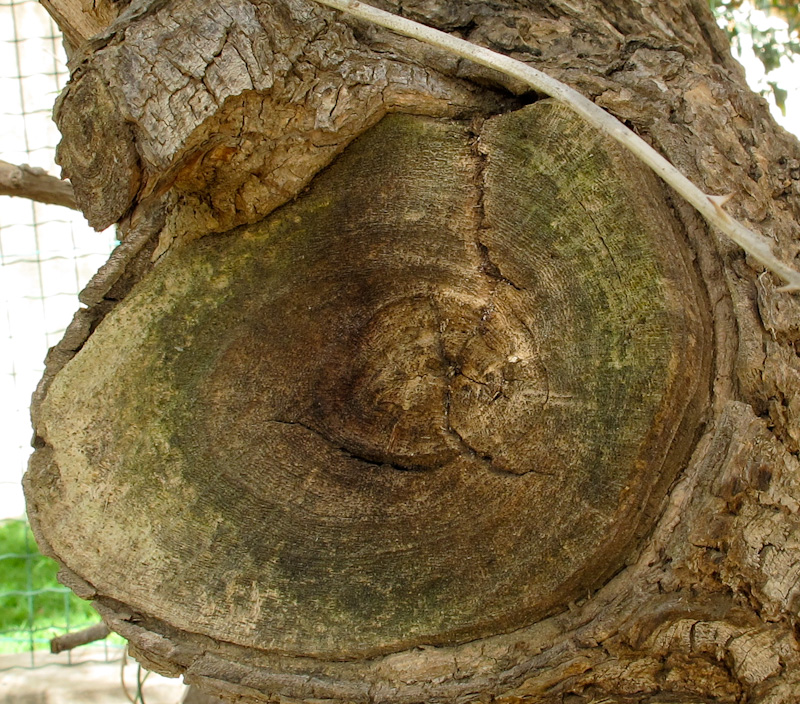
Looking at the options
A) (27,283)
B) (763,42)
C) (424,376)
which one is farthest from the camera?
(27,283)

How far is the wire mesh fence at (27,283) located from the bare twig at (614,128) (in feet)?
8.42

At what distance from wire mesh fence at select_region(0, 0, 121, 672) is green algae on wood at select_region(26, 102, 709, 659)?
7.63ft

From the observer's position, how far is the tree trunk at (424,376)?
88 cm

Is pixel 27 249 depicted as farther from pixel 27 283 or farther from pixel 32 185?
pixel 32 185

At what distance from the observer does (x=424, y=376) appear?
37.6 inches

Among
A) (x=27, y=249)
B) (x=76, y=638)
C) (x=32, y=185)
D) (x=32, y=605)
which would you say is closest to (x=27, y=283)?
(x=27, y=249)

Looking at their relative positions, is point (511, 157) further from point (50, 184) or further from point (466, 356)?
point (50, 184)

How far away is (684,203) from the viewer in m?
0.91

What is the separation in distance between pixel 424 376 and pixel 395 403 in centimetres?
5

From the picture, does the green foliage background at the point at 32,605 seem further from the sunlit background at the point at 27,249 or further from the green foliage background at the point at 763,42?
the green foliage background at the point at 763,42

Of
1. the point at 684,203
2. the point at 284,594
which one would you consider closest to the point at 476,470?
the point at 284,594

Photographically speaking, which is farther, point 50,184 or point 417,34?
point 50,184

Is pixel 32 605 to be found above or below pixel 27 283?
below

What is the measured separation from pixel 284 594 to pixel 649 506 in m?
0.43
